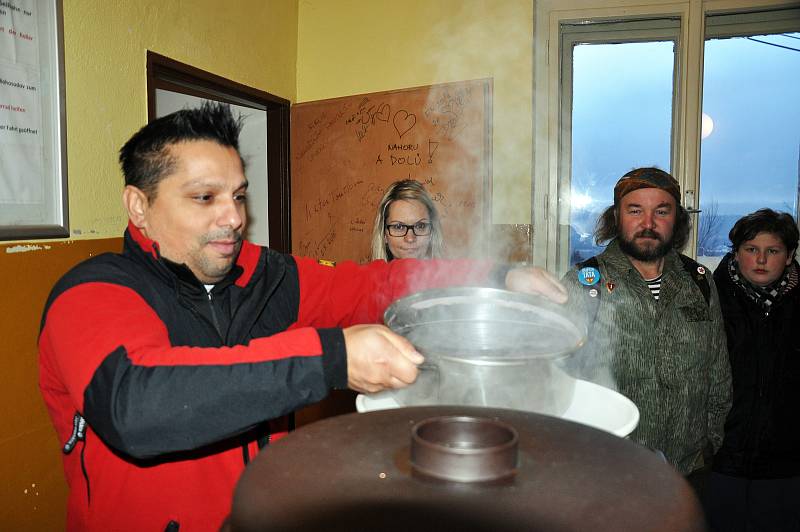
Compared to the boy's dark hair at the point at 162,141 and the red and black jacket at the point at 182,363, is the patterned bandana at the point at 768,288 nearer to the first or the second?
the red and black jacket at the point at 182,363

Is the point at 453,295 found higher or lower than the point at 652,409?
higher

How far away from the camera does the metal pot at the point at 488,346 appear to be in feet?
2.94

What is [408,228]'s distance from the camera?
264 centimetres

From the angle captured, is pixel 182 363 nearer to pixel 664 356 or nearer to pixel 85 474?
pixel 85 474

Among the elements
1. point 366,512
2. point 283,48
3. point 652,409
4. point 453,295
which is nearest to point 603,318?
point 652,409

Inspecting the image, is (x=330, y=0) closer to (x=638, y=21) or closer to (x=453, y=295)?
(x=638, y=21)

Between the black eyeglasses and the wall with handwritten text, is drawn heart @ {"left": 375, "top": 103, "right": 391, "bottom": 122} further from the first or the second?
the black eyeglasses

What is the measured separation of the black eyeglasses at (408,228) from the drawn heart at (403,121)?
1073 mm

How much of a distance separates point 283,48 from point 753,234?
283cm

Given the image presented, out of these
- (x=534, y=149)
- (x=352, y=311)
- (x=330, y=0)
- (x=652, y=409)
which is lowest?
(x=652, y=409)

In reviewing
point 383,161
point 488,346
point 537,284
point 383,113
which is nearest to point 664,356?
point 537,284

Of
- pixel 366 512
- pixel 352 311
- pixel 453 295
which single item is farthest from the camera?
pixel 352 311

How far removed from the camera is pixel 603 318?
2232mm

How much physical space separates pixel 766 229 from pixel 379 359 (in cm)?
241
